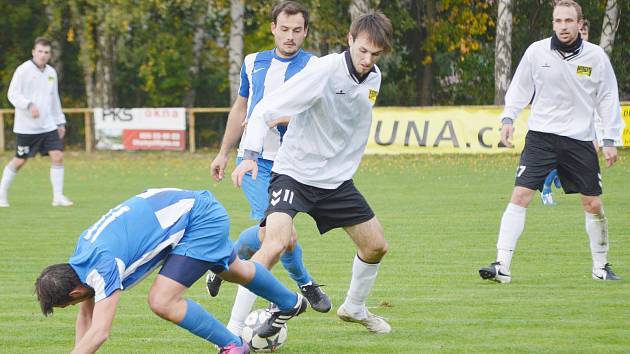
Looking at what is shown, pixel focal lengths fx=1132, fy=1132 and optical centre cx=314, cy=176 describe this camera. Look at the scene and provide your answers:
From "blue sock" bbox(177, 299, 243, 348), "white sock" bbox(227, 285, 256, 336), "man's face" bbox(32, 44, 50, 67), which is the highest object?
"man's face" bbox(32, 44, 50, 67)

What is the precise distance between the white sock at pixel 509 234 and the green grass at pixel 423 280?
20 centimetres

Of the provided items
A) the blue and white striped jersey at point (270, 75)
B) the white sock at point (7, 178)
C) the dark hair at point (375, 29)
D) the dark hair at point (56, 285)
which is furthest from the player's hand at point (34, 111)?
the dark hair at point (56, 285)

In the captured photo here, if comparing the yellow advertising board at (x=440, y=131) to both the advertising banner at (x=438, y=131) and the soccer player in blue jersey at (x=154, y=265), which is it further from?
the soccer player in blue jersey at (x=154, y=265)

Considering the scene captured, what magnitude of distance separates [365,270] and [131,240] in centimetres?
184

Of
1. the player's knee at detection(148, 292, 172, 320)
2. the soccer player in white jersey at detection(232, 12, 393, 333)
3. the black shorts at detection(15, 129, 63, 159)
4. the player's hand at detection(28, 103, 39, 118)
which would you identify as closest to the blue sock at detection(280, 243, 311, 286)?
the soccer player in white jersey at detection(232, 12, 393, 333)

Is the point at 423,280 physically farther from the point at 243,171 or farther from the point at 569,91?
the point at 243,171

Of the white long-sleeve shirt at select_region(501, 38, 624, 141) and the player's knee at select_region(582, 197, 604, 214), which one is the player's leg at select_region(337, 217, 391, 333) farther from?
the player's knee at select_region(582, 197, 604, 214)

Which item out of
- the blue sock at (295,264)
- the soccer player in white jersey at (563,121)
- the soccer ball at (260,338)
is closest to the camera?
the soccer ball at (260,338)

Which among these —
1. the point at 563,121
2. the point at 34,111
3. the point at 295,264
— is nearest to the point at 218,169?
the point at 295,264

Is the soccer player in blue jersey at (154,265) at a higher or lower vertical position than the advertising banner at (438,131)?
higher

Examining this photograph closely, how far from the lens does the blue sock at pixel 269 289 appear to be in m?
5.87

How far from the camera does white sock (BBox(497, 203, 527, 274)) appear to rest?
8.41 metres

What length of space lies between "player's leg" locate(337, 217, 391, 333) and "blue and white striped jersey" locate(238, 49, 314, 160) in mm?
1058

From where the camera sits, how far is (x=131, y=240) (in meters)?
5.16
